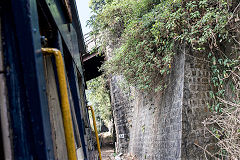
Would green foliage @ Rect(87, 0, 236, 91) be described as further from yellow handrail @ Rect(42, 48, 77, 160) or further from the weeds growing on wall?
yellow handrail @ Rect(42, 48, 77, 160)

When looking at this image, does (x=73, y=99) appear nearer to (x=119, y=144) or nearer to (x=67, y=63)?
(x=67, y=63)

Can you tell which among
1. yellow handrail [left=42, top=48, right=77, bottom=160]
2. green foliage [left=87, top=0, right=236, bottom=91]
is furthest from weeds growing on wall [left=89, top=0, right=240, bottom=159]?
yellow handrail [left=42, top=48, right=77, bottom=160]

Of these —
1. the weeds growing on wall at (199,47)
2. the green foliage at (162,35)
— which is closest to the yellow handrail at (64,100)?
the weeds growing on wall at (199,47)

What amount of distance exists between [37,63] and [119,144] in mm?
9491

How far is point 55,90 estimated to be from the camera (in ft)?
5.82

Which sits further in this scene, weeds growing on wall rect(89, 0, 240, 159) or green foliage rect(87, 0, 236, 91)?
green foliage rect(87, 0, 236, 91)

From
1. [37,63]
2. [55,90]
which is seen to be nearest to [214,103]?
[55,90]

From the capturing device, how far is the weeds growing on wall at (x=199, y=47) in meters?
4.75

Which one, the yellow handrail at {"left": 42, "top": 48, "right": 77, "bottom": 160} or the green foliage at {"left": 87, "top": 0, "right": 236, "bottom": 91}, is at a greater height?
the green foliage at {"left": 87, "top": 0, "right": 236, "bottom": 91}

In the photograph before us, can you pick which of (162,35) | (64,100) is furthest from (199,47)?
(64,100)

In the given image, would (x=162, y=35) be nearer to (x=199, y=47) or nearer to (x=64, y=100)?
(x=199, y=47)

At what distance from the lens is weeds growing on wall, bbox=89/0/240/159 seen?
4.75 metres

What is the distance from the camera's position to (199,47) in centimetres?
523

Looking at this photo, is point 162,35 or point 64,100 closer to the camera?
point 64,100
